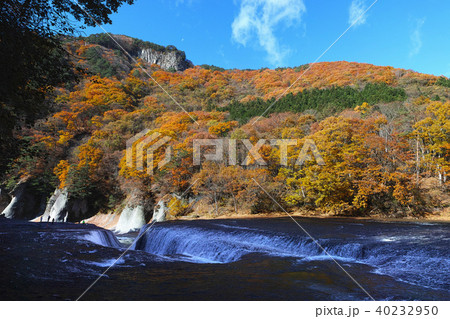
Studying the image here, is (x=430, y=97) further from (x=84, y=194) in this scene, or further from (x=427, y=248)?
(x=84, y=194)

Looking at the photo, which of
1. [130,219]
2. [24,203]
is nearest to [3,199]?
[24,203]

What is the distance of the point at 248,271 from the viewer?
5.83m

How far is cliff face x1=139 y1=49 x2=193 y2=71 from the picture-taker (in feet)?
295

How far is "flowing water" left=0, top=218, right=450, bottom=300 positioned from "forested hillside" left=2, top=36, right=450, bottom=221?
10.1 ft

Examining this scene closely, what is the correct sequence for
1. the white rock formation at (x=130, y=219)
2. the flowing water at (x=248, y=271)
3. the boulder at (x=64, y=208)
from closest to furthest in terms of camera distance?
1. the flowing water at (x=248, y=271)
2. the white rock formation at (x=130, y=219)
3. the boulder at (x=64, y=208)

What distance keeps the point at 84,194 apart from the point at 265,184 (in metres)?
20.5

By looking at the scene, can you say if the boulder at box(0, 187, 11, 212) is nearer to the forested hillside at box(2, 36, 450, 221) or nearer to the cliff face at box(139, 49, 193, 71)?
the forested hillside at box(2, 36, 450, 221)

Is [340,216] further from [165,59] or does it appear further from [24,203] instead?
[165,59]

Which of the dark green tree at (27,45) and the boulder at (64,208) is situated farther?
the boulder at (64,208)

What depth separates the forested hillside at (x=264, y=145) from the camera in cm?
1778

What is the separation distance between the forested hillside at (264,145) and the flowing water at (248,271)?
3071 millimetres

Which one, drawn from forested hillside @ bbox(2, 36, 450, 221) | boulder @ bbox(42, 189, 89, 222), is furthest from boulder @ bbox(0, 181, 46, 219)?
boulder @ bbox(42, 189, 89, 222)

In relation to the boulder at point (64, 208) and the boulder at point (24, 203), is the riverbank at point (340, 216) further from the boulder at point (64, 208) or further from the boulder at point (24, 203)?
the boulder at point (24, 203)

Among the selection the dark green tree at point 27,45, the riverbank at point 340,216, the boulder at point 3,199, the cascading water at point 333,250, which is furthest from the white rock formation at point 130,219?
the dark green tree at point 27,45
